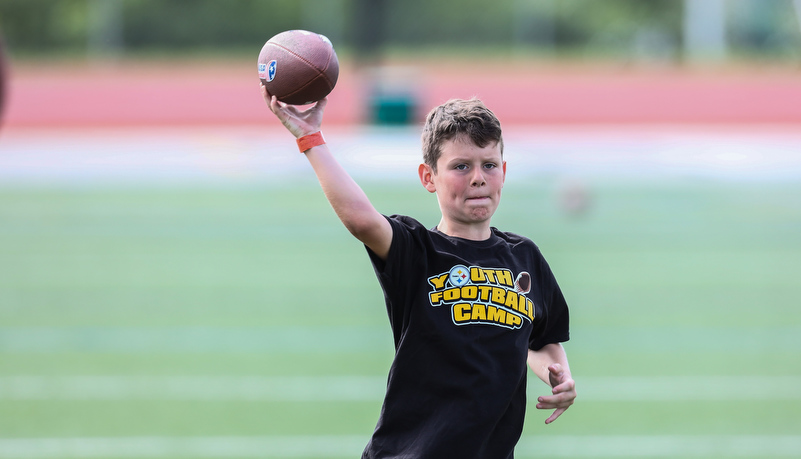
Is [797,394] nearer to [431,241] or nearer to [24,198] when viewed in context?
[431,241]

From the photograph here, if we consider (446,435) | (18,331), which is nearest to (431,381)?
(446,435)

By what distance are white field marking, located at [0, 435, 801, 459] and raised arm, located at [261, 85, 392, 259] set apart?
356 cm

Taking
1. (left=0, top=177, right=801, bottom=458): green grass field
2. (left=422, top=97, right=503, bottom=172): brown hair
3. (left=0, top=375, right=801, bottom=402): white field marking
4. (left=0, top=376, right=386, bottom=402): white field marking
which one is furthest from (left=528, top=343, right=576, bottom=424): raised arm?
(left=0, top=376, right=386, bottom=402): white field marking

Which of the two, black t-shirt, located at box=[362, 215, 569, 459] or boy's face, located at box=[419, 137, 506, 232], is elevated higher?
boy's face, located at box=[419, 137, 506, 232]

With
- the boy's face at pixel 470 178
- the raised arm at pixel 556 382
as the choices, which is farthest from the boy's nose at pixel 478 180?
the raised arm at pixel 556 382

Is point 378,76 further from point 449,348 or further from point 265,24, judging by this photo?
point 449,348

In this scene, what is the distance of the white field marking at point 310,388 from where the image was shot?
23.4 feet

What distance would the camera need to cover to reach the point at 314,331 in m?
9.12

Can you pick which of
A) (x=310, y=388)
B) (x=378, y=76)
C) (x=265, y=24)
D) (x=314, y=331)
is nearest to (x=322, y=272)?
(x=314, y=331)

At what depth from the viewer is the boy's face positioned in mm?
2744

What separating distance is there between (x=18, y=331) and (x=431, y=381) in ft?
23.8

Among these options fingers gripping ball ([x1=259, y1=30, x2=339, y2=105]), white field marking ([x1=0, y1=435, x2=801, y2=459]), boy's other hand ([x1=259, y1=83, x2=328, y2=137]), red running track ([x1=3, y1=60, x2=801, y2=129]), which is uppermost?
fingers gripping ball ([x1=259, y1=30, x2=339, y2=105])

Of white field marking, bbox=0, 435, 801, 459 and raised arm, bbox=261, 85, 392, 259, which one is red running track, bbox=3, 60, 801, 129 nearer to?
white field marking, bbox=0, 435, 801, 459

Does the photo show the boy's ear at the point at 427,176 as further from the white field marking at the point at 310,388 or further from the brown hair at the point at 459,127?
the white field marking at the point at 310,388
